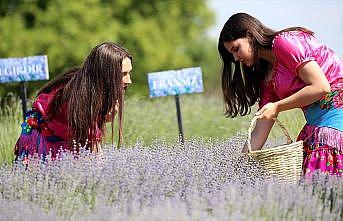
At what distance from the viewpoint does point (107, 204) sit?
9.11ft

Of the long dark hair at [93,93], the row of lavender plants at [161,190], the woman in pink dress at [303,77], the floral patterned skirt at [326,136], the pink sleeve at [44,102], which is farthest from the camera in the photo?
the pink sleeve at [44,102]

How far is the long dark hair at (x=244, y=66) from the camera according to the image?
3447 millimetres

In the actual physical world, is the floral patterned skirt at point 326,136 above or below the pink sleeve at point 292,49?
below

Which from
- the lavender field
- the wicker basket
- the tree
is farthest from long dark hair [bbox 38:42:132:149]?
the tree

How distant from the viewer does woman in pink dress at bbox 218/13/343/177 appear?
3.25 meters

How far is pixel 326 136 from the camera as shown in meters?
3.37

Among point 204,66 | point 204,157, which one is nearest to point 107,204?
point 204,157

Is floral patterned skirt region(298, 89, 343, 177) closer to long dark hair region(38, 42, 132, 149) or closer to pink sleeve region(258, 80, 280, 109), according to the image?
pink sleeve region(258, 80, 280, 109)

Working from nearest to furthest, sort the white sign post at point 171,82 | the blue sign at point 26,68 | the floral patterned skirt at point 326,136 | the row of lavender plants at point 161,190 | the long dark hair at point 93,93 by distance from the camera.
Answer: the row of lavender plants at point 161,190
the floral patterned skirt at point 326,136
the long dark hair at point 93,93
the blue sign at point 26,68
the white sign post at point 171,82

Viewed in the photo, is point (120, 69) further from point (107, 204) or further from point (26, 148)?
point (107, 204)

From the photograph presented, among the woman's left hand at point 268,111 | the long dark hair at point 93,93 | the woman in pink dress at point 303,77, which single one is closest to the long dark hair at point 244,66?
the woman in pink dress at point 303,77

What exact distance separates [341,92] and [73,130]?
1.35m

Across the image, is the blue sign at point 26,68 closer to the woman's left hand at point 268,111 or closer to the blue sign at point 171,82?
the blue sign at point 171,82

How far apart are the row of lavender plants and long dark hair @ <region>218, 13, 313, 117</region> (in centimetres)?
34
